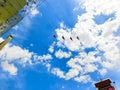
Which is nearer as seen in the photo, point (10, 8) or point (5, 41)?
point (5, 41)

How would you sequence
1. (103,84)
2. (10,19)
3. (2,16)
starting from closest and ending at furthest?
1. (103,84)
2. (2,16)
3. (10,19)

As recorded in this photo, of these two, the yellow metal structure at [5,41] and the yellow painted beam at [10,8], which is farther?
the yellow metal structure at [5,41]

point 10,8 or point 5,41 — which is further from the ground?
point 10,8

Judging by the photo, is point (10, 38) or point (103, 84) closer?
point (103, 84)

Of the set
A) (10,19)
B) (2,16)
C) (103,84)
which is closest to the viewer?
(103,84)

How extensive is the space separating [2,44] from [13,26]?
10619 millimetres

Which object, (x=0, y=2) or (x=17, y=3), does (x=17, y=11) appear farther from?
(x=0, y=2)

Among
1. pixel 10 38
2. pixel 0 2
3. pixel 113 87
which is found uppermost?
pixel 0 2

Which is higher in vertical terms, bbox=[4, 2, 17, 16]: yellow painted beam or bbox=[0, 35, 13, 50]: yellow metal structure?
bbox=[4, 2, 17, 16]: yellow painted beam

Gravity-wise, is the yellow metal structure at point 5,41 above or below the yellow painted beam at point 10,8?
below

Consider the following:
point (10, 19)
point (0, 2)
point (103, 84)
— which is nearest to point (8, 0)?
point (0, 2)

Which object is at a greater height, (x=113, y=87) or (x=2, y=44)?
(x=2, y=44)

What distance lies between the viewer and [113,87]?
47.6m

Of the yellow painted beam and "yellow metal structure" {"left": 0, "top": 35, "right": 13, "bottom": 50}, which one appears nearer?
the yellow painted beam
